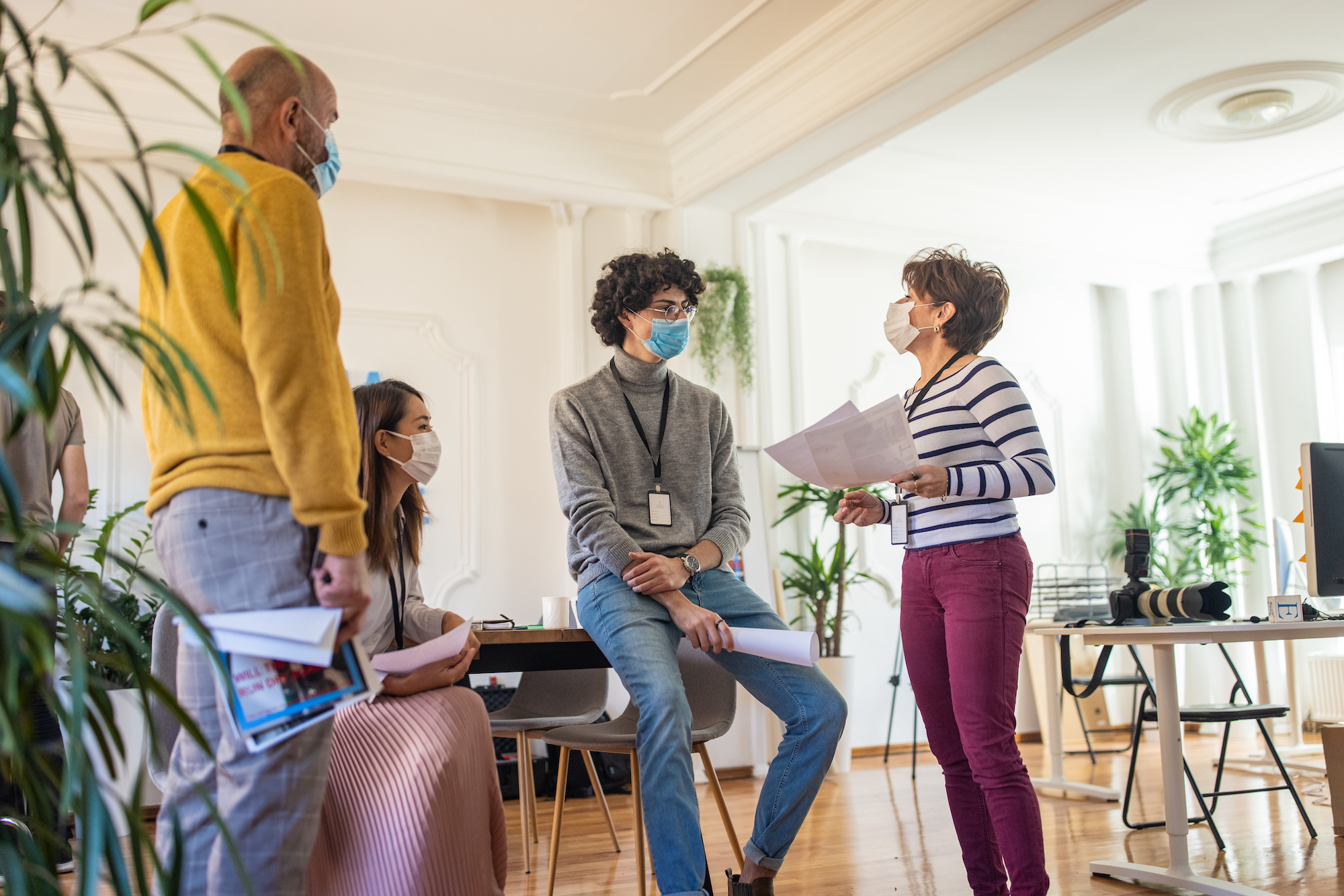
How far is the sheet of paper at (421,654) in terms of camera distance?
1.74 m

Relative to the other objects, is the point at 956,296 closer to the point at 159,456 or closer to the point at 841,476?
the point at 841,476

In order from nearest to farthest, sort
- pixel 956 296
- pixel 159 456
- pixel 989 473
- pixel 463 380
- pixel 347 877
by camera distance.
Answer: pixel 159 456 < pixel 347 877 < pixel 989 473 < pixel 956 296 < pixel 463 380

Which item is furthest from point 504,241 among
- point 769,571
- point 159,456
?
point 159,456

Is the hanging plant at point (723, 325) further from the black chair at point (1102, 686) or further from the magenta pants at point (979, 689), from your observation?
the magenta pants at point (979, 689)

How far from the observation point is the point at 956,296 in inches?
93.7

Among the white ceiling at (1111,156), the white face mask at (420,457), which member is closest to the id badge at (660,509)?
the white face mask at (420,457)

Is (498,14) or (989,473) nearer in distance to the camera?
(989,473)

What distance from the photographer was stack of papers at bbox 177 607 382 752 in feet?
4.23

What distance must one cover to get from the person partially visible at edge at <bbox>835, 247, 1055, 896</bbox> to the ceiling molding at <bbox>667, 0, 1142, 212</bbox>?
6.40ft

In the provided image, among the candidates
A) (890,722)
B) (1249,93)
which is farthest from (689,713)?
(1249,93)

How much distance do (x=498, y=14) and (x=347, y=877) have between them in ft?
12.0

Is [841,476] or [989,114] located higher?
[989,114]

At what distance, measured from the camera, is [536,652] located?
2.39m

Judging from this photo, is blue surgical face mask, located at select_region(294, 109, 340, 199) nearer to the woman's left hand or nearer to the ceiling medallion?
the woman's left hand
